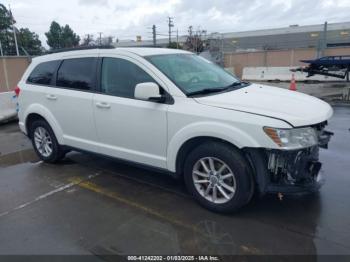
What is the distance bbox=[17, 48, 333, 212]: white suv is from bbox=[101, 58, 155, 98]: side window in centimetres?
1

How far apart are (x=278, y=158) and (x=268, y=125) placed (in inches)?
14.5

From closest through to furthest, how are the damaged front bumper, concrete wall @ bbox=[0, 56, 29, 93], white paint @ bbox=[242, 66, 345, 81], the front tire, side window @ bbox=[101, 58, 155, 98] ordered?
the damaged front bumper < the front tire < side window @ bbox=[101, 58, 155, 98] < concrete wall @ bbox=[0, 56, 29, 93] < white paint @ bbox=[242, 66, 345, 81]

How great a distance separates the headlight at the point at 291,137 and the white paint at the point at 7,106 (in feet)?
26.3

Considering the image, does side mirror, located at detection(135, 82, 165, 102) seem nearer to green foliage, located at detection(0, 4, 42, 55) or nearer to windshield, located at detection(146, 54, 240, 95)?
windshield, located at detection(146, 54, 240, 95)

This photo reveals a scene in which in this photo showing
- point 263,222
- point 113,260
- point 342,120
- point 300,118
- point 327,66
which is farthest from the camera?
point 327,66

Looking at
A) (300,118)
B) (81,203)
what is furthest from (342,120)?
(81,203)

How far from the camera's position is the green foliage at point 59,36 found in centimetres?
6644

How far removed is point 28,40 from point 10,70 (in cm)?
5535

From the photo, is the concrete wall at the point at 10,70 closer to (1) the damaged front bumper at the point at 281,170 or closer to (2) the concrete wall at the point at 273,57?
(1) the damaged front bumper at the point at 281,170

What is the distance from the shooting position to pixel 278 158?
10.3 feet

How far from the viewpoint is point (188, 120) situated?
11.5 ft

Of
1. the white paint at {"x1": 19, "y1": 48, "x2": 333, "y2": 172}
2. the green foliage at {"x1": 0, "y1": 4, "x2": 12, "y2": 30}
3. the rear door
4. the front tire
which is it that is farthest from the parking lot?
the green foliage at {"x1": 0, "y1": 4, "x2": 12, "y2": 30}

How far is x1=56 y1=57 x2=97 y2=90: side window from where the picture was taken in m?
4.46

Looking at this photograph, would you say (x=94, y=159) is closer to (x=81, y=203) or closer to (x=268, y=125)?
(x=81, y=203)
